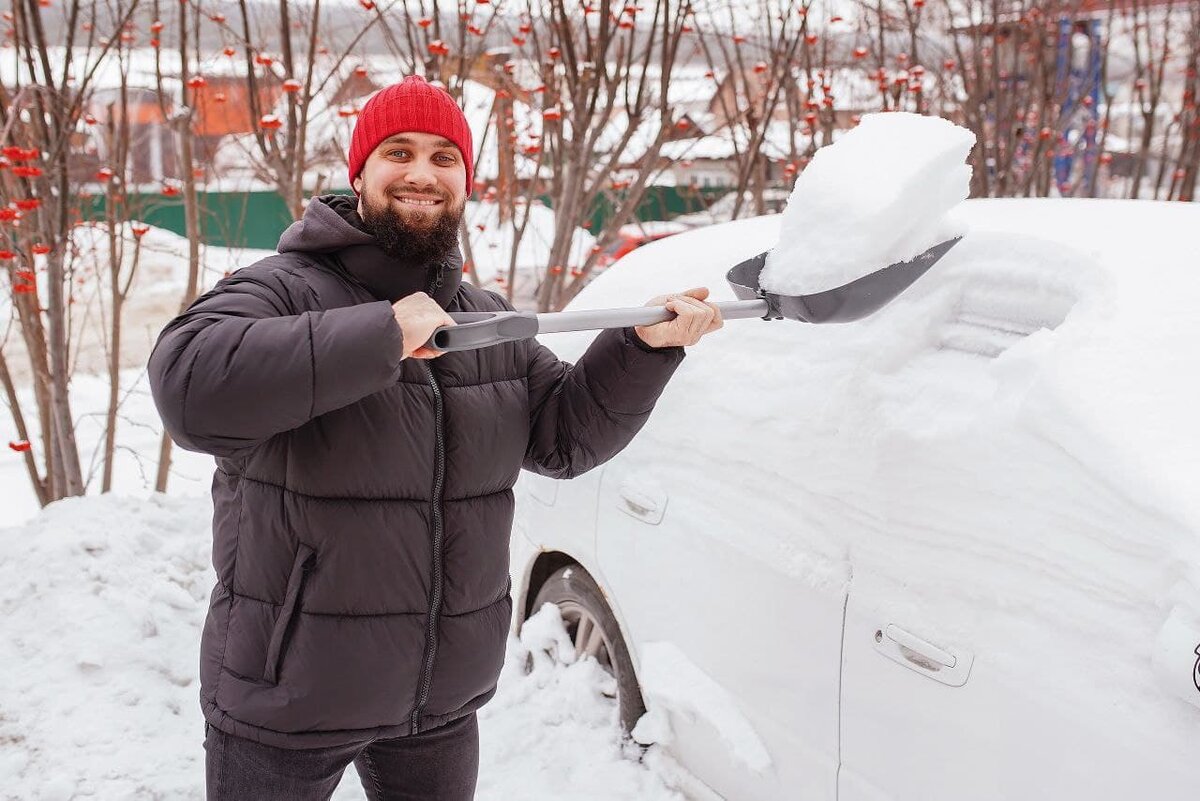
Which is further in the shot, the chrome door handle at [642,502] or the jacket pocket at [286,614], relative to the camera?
the chrome door handle at [642,502]

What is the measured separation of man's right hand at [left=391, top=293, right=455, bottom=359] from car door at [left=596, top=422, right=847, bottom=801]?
3.06 ft

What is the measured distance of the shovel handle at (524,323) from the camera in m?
1.47

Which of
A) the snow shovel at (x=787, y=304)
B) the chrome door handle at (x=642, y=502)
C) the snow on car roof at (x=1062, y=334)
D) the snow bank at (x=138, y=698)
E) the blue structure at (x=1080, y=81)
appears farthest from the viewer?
the blue structure at (x=1080, y=81)

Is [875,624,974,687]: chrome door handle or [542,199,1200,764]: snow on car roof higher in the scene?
[542,199,1200,764]: snow on car roof

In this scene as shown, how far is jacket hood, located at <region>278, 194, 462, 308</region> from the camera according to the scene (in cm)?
175

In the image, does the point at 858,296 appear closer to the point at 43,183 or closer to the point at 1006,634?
the point at 1006,634

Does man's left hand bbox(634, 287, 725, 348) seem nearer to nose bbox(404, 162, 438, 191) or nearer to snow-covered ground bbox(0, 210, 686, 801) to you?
nose bbox(404, 162, 438, 191)

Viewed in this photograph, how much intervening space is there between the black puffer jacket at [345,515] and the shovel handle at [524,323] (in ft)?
0.31

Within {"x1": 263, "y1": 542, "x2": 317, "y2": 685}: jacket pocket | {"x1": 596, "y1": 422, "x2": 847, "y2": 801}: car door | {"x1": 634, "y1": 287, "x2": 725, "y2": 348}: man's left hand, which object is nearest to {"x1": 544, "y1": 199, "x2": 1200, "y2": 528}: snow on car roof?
{"x1": 596, "y1": 422, "x2": 847, "y2": 801}: car door

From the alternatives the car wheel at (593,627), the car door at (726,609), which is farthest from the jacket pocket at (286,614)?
the car wheel at (593,627)

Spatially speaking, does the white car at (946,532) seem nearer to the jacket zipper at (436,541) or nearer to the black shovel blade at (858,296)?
the black shovel blade at (858,296)

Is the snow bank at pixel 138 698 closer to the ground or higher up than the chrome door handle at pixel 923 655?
closer to the ground

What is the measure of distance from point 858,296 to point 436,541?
0.92m

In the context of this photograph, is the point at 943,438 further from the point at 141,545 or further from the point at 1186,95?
the point at 1186,95
